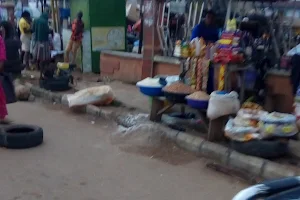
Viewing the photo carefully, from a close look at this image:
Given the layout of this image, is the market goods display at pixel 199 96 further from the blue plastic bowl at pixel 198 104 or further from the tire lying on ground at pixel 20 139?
the tire lying on ground at pixel 20 139

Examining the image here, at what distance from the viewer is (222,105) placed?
6.90 metres

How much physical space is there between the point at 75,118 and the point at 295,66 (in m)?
4.12

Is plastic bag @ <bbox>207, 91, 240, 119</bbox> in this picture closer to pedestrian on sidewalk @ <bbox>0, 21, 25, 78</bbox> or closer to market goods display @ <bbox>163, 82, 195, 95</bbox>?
market goods display @ <bbox>163, 82, 195, 95</bbox>

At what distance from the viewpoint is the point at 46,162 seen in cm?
687

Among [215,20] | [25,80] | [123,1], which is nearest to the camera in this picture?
[215,20]

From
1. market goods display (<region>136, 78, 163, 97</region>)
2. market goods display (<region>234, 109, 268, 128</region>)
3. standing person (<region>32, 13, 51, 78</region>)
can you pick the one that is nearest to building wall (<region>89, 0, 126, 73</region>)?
standing person (<region>32, 13, 51, 78</region>)

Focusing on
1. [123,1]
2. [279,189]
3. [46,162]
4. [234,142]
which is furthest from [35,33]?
[279,189]

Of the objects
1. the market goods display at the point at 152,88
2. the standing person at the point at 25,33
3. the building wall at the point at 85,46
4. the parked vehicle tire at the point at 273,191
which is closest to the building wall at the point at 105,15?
the building wall at the point at 85,46

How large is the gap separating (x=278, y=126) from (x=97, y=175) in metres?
2.24

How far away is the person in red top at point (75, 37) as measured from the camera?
14141 millimetres

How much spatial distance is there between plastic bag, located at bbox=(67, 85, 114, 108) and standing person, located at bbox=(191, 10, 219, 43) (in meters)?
2.31

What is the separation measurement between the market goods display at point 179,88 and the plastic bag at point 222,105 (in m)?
0.70

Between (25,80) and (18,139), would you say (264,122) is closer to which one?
(18,139)

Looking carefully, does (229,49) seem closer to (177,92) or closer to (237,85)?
(237,85)
